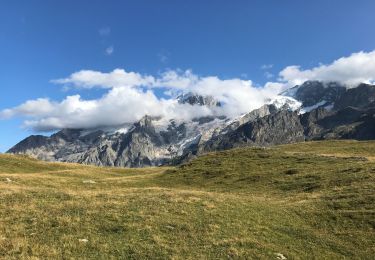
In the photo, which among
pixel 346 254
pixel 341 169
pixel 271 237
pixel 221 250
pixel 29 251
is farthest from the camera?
pixel 341 169

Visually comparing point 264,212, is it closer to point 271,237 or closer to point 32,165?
point 271,237

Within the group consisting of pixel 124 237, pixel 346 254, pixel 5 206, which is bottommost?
pixel 346 254

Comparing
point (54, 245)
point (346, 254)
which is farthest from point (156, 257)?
point (346, 254)

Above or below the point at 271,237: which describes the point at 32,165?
above

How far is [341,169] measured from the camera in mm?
60656

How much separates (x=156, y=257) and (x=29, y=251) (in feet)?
24.4

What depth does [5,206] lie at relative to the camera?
35562 millimetres

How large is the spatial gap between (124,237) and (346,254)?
15052 millimetres

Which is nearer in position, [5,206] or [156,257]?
[156,257]

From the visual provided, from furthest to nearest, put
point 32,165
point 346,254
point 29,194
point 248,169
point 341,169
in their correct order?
point 32,165 < point 248,169 < point 341,169 < point 29,194 < point 346,254

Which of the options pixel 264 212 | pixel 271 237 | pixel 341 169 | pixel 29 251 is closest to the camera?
pixel 29 251

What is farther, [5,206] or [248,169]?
[248,169]

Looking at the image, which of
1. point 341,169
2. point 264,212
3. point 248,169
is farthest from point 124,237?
point 248,169

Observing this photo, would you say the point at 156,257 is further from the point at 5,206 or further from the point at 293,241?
the point at 5,206
